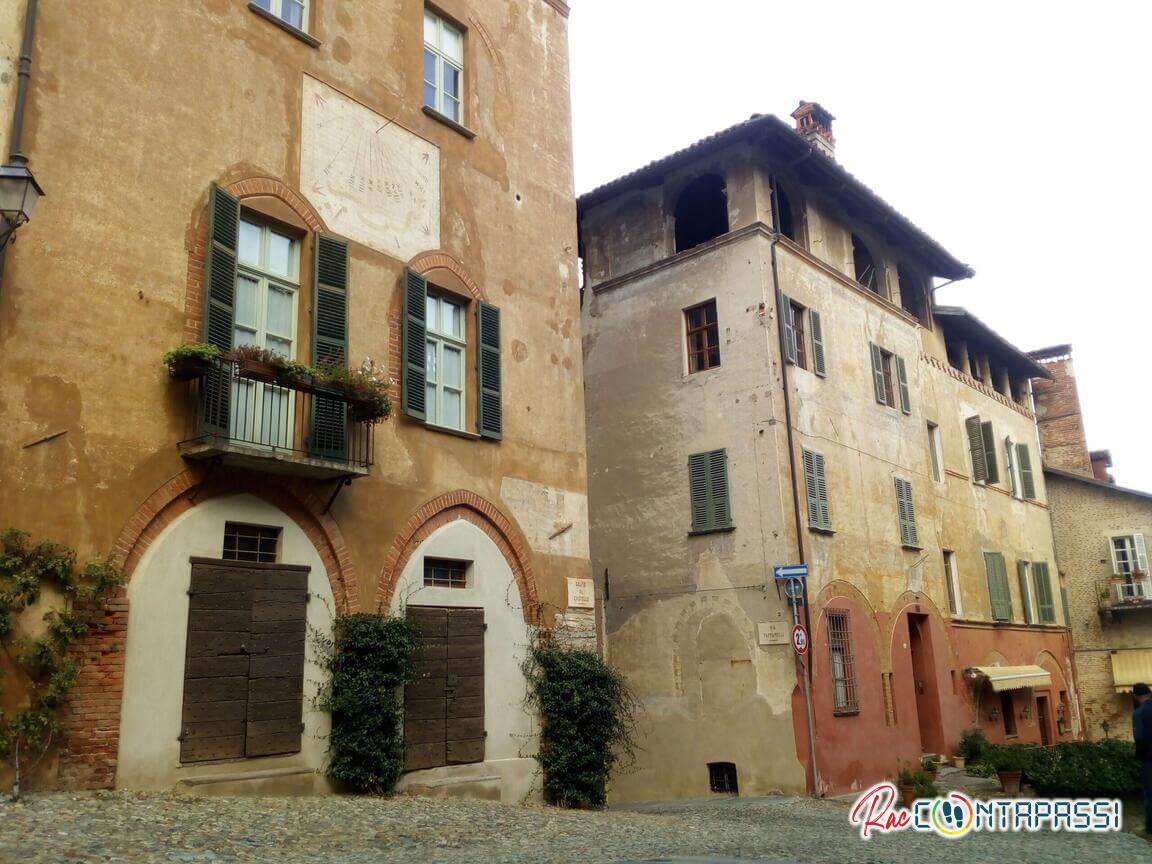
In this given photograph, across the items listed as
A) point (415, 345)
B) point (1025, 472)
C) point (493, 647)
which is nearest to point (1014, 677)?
point (1025, 472)

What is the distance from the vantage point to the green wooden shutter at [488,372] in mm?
12969

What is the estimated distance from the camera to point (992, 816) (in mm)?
14094

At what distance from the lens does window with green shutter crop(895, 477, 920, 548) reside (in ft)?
69.4

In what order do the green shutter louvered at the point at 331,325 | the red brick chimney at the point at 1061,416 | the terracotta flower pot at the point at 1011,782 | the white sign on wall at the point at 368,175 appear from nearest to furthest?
the green shutter louvered at the point at 331,325, the white sign on wall at the point at 368,175, the terracotta flower pot at the point at 1011,782, the red brick chimney at the point at 1061,416

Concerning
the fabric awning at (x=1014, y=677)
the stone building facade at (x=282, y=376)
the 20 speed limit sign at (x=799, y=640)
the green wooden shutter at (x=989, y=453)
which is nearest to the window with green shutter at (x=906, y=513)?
the fabric awning at (x=1014, y=677)

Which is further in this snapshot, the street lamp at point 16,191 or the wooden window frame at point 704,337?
the wooden window frame at point 704,337

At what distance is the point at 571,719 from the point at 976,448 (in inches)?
656

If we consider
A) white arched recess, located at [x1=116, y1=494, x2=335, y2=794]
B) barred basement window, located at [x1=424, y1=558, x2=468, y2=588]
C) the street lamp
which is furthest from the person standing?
the street lamp

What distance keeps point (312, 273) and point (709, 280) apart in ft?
32.3

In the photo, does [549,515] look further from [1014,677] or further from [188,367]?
[1014,677]

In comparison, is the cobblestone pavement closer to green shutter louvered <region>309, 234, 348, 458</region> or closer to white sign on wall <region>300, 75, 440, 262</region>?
green shutter louvered <region>309, 234, 348, 458</region>

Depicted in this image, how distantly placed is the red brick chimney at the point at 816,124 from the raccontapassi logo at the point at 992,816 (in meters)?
15.6

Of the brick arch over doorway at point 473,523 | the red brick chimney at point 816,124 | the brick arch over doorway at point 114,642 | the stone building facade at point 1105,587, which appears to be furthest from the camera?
the stone building facade at point 1105,587

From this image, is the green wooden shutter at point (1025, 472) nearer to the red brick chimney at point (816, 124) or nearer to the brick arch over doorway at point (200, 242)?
the red brick chimney at point (816, 124)
